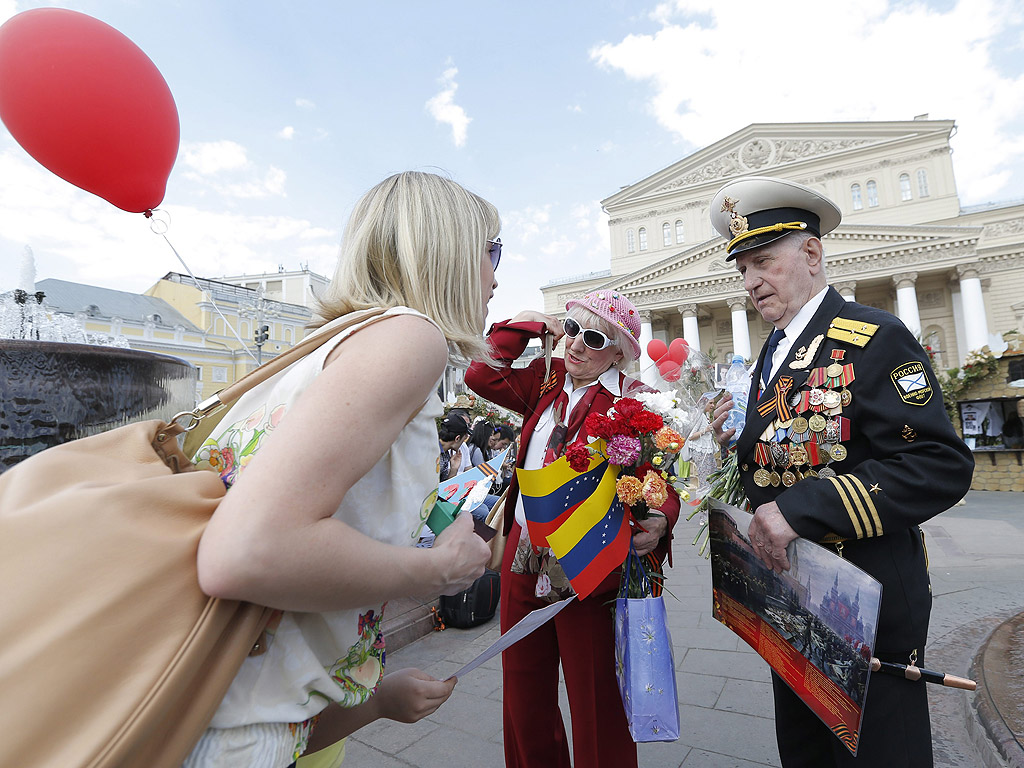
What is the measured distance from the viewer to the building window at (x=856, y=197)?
34781 millimetres

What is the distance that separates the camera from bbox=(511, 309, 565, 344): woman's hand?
2.56 meters

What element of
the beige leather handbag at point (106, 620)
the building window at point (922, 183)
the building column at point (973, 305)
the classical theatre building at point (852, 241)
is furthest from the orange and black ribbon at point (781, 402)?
the building window at point (922, 183)

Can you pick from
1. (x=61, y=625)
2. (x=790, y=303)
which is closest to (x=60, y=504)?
(x=61, y=625)

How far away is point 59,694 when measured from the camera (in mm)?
600

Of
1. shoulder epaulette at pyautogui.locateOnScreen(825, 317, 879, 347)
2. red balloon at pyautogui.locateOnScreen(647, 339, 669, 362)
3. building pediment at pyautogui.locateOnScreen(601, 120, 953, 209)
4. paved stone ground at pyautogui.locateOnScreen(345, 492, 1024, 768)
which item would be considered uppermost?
building pediment at pyautogui.locateOnScreen(601, 120, 953, 209)

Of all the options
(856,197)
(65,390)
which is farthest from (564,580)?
(856,197)

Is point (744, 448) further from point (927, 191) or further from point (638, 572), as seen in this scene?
point (927, 191)

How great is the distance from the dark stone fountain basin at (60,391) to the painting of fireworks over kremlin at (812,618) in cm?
288

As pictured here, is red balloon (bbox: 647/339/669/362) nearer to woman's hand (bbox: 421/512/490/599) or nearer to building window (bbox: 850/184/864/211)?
woman's hand (bbox: 421/512/490/599)

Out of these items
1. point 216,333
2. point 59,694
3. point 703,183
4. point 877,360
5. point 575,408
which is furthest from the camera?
point 703,183

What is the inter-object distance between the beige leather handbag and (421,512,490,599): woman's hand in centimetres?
30

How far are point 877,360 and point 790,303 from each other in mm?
422

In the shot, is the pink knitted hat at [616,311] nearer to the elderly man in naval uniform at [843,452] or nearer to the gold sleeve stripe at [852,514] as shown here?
the elderly man in naval uniform at [843,452]

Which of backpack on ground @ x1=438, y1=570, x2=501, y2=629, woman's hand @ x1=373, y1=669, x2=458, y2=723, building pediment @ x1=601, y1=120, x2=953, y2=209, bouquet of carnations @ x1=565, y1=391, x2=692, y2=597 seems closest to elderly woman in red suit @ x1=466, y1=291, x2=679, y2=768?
bouquet of carnations @ x1=565, y1=391, x2=692, y2=597
